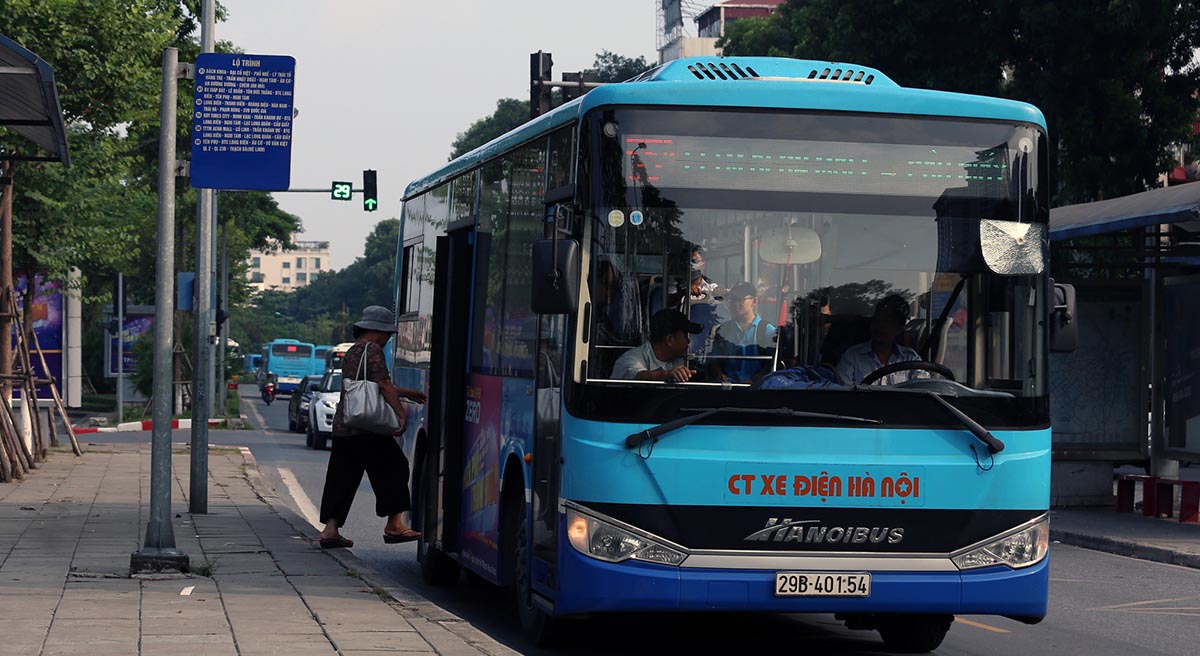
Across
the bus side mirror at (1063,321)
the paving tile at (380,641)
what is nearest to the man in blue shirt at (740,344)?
the bus side mirror at (1063,321)

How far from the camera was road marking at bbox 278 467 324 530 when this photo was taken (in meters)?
19.2

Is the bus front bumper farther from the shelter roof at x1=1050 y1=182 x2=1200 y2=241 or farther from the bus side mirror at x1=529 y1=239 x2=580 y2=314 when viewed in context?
the shelter roof at x1=1050 y1=182 x2=1200 y2=241

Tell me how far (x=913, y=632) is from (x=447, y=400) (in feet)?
12.2

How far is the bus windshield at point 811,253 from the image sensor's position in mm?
8266

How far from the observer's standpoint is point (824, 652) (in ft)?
32.1

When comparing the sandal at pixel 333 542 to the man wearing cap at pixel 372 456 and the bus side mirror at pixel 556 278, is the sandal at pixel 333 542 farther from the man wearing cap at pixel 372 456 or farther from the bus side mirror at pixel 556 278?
the bus side mirror at pixel 556 278

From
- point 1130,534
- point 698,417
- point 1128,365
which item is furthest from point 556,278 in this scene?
point 1128,365

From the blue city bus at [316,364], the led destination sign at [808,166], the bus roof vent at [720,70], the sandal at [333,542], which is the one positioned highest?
the bus roof vent at [720,70]

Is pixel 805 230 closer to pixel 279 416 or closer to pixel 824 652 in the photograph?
pixel 824 652

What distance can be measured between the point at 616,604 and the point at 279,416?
52.3 meters

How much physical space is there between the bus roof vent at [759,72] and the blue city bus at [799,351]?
382 mm

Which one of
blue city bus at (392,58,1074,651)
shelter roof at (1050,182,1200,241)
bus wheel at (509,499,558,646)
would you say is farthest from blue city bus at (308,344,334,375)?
blue city bus at (392,58,1074,651)

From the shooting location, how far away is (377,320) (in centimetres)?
1373

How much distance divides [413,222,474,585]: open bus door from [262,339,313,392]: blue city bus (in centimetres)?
8678
